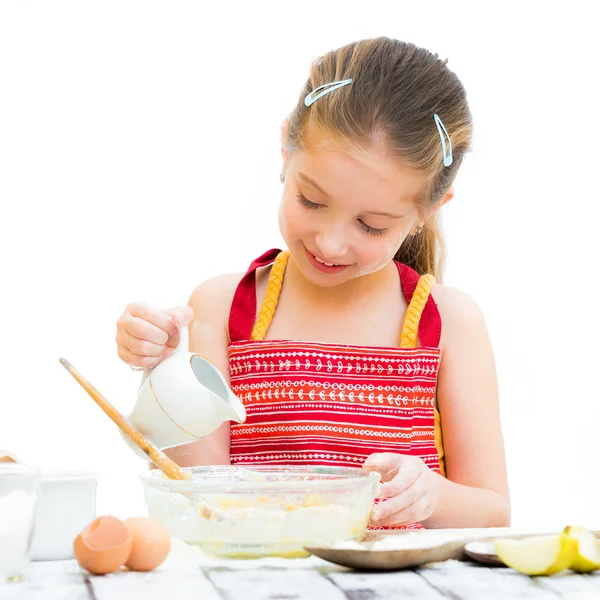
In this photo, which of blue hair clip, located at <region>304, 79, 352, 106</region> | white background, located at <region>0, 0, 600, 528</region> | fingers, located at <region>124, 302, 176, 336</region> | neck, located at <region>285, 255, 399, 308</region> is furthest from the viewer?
white background, located at <region>0, 0, 600, 528</region>

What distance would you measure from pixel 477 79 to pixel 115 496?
5.56ft

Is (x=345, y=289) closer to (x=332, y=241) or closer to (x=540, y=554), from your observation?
(x=332, y=241)

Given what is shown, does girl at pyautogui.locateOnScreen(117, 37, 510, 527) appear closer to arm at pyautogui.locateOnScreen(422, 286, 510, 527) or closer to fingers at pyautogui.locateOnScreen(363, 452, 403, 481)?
arm at pyautogui.locateOnScreen(422, 286, 510, 527)

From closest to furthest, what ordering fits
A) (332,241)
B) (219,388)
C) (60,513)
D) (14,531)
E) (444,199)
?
(14,531), (60,513), (219,388), (332,241), (444,199)

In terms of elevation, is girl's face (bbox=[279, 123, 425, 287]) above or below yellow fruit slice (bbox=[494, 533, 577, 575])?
above

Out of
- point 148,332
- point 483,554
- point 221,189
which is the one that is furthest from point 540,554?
point 221,189

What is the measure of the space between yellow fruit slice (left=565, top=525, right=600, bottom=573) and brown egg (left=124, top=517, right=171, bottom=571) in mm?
351

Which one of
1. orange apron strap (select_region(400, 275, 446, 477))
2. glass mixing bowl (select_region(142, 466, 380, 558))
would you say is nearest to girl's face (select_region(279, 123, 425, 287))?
orange apron strap (select_region(400, 275, 446, 477))

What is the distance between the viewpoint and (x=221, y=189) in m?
2.71

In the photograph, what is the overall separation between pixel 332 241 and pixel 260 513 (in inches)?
21.1

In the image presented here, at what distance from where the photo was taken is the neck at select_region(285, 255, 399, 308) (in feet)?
5.21

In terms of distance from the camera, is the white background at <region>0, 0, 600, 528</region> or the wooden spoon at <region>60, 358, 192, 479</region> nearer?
the wooden spoon at <region>60, 358, 192, 479</region>

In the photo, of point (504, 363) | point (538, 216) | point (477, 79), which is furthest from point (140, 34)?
point (504, 363)

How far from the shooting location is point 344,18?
2773 mm
